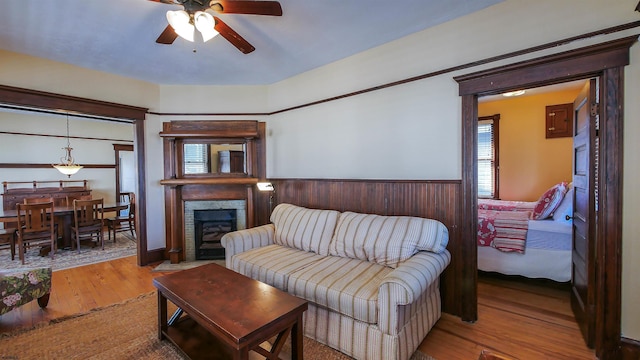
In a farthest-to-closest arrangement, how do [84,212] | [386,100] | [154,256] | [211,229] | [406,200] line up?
1. [84,212]
2. [211,229]
3. [154,256]
4. [386,100]
5. [406,200]

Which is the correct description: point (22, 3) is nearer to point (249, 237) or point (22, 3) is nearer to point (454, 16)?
point (249, 237)

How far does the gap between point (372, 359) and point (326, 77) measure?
295 cm

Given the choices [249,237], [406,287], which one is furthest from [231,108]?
[406,287]

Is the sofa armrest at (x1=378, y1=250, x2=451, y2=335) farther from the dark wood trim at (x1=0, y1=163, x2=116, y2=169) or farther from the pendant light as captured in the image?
the dark wood trim at (x1=0, y1=163, x2=116, y2=169)

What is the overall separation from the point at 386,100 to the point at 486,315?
2.23 meters

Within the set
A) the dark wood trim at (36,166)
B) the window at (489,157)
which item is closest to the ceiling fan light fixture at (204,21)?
the window at (489,157)

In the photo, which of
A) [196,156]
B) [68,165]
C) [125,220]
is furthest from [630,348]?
[68,165]

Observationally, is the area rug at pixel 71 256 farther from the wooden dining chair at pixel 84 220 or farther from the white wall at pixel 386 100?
the white wall at pixel 386 100

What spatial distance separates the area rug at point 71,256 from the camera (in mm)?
3975

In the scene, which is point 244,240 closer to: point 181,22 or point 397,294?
point 397,294

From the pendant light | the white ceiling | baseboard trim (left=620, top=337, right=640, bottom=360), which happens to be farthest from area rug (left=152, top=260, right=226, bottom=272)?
baseboard trim (left=620, top=337, right=640, bottom=360)

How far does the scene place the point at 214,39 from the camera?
275 cm

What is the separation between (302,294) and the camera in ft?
6.75

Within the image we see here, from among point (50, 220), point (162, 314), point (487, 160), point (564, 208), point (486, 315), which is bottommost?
point (486, 315)
